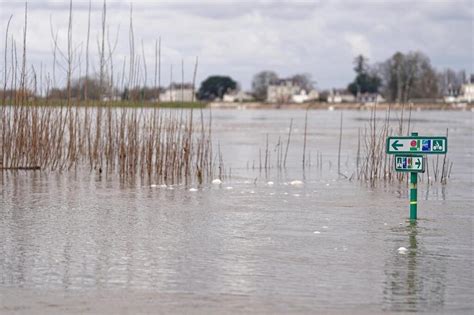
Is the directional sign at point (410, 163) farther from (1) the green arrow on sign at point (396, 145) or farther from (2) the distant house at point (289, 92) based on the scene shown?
(2) the distant house at point (289, 92)

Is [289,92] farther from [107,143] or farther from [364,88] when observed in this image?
[107,143]

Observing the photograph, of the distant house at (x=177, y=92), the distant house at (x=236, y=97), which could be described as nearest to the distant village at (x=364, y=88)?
the distant house at (x=236, y=97)

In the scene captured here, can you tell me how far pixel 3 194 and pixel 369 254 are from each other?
7.53m

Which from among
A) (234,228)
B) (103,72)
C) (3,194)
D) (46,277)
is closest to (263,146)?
(103,72)

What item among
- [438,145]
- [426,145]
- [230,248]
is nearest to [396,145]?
[426,145]

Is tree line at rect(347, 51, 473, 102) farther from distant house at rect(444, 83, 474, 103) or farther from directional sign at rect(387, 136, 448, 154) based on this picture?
directional sign at rect(387, 136, 448, 154)

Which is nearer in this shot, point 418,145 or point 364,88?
point 418,145

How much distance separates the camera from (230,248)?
374 inches

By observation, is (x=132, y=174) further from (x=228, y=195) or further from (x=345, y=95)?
(x=345, y=95)

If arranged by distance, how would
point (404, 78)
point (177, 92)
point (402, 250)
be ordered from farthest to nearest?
point (404, 78) → point (177, 92) → point (402, 250)

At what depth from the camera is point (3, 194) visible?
14.4 m

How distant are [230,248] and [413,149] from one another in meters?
2.97

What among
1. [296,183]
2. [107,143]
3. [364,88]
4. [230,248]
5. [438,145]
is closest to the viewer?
[230,248]

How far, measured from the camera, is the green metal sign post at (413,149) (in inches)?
421
